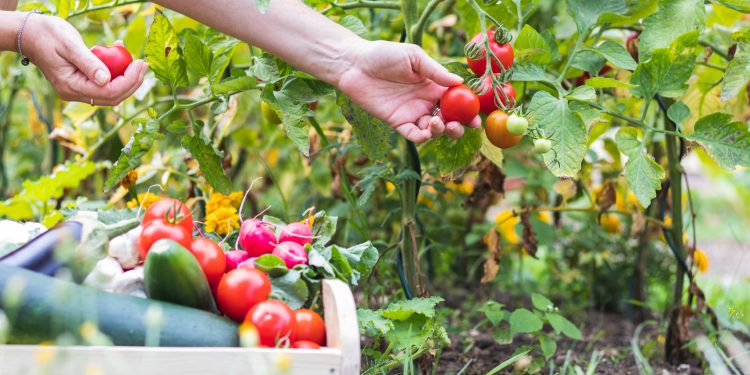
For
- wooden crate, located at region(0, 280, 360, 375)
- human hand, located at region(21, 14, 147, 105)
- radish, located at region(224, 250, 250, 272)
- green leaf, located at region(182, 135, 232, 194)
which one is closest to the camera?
wooden crate, located at region(0, 280, 360, 375)

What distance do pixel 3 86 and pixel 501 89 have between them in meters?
2.33

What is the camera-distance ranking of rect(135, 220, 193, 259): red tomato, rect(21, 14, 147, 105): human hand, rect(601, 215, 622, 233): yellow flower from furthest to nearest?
1. rect(601, 215, 622, 233): yellow flower
2. rect(21, 14, 147, 105): human hand
3. rect(135, 220, 193, 259): red tomato

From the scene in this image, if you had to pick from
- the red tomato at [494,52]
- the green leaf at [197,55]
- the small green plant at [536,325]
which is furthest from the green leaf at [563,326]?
the green leaf at [197,55]

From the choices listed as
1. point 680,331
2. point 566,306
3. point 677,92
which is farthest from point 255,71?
point 566,306

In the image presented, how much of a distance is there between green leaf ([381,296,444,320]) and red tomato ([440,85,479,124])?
0.37 metres

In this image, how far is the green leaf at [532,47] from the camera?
66.2 inches

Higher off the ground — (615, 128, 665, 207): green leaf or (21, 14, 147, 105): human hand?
(21, 14, 147, 105): human hand

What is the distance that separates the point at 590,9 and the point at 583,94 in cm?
29

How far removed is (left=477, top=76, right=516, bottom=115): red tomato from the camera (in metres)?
1.57

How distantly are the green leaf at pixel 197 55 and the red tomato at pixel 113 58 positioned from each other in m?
0.13

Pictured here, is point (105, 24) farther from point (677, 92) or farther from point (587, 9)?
point (677, 92)

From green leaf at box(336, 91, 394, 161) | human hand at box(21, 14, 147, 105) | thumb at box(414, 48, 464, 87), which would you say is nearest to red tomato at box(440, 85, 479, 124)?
thumb at box(414, 48, 464, 87)

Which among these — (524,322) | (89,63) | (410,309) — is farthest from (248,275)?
(524,322)

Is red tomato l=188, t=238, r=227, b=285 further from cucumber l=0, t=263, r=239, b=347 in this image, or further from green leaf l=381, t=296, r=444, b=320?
green leaf l=381, t=296, r=444, b=320
